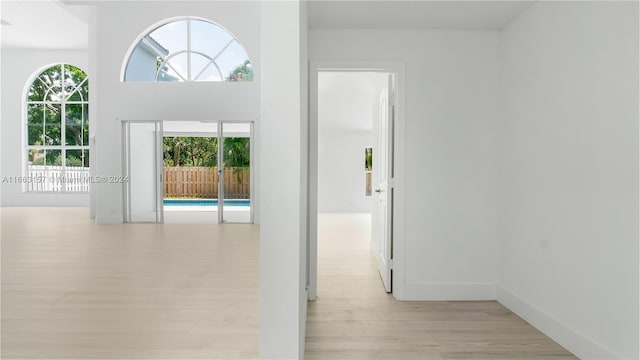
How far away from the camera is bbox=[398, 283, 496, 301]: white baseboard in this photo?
3.93 meters

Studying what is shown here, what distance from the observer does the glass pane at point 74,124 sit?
40.9ft

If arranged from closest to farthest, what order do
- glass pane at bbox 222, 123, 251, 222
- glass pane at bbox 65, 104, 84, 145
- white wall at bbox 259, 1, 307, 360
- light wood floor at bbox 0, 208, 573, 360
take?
white wall at bbox 259, 1, 307, 360 → light wood floor at bbox 0, 208, 573, 360 → glass pane at bbox 222, 123, 251, 222 → glass pane at bbox 65, 104, 84, 145

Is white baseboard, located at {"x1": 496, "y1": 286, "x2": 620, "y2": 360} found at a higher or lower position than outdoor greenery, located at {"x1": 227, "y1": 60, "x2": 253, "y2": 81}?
lower

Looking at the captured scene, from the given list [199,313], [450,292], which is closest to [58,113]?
[199,313]

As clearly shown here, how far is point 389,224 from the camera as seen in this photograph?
417 cm

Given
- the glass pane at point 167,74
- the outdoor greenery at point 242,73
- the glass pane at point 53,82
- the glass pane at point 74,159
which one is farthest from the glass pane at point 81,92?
the outdoor greenery at point 242,73

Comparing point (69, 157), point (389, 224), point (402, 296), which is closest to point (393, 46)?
point (389, 224)

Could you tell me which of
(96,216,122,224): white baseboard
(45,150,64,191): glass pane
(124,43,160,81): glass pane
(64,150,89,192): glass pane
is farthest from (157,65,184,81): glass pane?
(45,150,64,191): glass pane

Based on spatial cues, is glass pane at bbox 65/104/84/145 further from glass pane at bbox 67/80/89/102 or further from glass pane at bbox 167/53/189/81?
glass pane at bbox 167/53/189/81

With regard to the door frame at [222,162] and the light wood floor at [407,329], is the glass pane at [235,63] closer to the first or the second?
the door frame at [222,162]

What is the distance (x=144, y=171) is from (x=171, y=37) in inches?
121

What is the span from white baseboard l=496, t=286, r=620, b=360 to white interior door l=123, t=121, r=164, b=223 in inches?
298

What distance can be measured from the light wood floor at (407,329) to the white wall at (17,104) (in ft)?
36.2

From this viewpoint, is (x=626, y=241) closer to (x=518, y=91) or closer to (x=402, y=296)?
(x=518, y=91)
